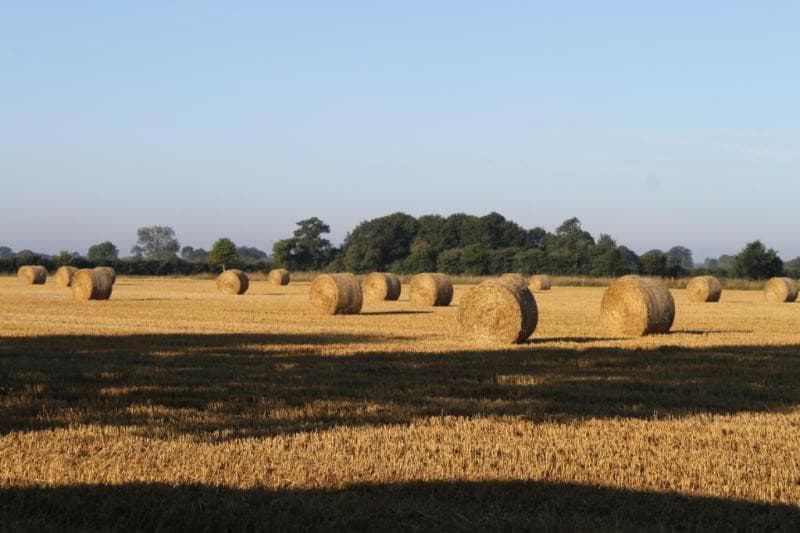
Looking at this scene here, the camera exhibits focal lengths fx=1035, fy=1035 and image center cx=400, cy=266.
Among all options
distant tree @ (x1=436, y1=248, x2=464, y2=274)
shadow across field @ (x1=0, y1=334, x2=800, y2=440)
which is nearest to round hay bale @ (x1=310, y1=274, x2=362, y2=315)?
shadow across field @ (x1=0, y1=334, x2=800, y2=440)

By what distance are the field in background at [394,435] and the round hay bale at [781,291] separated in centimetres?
2490

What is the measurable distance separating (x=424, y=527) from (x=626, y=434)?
11.9ft

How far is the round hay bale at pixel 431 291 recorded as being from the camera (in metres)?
34.9

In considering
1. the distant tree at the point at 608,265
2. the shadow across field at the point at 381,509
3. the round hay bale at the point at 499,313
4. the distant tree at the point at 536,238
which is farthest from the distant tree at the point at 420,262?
the shadow across field at the point at 381,509

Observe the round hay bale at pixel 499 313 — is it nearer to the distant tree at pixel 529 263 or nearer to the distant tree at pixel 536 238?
the distant tree at pixel 529 263

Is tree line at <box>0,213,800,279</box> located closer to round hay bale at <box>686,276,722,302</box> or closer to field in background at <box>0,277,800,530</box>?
round hay bale at <box>686,276,722,302</box>

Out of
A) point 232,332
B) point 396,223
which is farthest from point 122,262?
point 232,332

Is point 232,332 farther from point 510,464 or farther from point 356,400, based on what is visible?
point 510,464

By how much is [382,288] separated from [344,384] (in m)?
25.8

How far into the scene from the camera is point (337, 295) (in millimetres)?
28969

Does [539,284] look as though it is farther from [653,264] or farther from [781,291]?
[653,264]

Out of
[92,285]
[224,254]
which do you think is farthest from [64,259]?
[92,285]

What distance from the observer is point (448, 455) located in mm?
8328

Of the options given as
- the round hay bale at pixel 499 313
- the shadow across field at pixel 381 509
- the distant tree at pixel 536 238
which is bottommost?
the shadow across field at pixel 381 509
